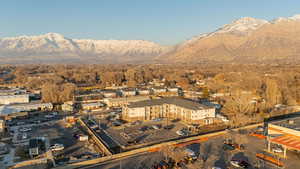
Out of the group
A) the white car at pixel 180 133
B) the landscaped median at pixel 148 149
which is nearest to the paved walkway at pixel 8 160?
the landscaped median at pixel 148 149

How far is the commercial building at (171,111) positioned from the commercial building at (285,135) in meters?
6.31

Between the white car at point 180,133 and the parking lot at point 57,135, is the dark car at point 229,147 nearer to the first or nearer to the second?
the white car at point 180,133

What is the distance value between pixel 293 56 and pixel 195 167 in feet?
398

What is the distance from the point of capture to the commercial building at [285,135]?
13.5m

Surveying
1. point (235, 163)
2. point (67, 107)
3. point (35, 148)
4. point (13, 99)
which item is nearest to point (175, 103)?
point (235, 163)

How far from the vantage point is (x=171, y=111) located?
23375 millimetres

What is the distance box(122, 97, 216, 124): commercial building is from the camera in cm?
2101

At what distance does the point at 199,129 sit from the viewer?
1944 cm

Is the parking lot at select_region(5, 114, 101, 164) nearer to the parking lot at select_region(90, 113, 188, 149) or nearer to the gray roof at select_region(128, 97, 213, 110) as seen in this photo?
the parking lot at select_region(90, 113, 188, 149)

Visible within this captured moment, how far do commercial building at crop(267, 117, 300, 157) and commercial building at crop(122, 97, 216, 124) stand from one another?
6.31 meters

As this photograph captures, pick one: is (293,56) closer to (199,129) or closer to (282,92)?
(282,92)

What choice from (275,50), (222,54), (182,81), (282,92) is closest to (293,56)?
(275,50)

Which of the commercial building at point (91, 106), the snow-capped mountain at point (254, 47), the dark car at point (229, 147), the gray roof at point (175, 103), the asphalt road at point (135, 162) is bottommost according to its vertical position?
the asphalt road at point (135, 162)

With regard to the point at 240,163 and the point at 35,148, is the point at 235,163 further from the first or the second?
the point at 35,148
